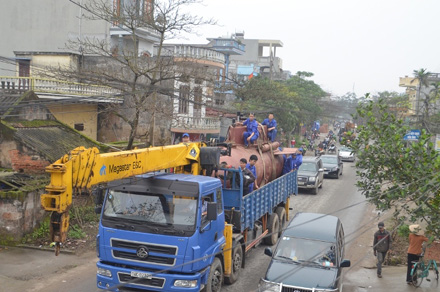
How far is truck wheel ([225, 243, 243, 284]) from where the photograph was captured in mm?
10242

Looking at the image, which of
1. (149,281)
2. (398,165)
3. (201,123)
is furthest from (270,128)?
(201,123)

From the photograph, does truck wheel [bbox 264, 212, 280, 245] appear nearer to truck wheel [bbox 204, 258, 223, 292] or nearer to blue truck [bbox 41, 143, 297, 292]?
blue truck [bbox 41, 143, 297, 292]

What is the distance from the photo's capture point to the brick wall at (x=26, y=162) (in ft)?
47.0

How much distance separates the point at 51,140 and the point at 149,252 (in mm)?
9047

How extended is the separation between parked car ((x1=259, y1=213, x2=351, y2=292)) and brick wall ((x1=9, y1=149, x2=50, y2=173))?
26.5 ft

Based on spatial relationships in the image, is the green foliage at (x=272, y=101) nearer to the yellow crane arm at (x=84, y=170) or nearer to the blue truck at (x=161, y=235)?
the blue truck at (x=161, y=235)

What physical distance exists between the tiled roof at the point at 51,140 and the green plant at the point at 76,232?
2.19 meters

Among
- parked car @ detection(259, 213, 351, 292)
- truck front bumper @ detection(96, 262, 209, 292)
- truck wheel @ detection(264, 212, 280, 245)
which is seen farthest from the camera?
truck wheel @ detection(264, 212, 280, 245)

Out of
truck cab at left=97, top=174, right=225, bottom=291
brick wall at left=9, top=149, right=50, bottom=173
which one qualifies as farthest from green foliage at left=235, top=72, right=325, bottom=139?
truck cab at left=97, top=174, right=225, bottom=291

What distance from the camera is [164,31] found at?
53.7 feet

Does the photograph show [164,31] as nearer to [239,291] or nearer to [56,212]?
[239,291]

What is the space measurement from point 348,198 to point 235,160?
12.0 m

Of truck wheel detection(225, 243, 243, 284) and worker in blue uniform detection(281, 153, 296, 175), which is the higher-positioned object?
worker in blue uniform detection(281, 153, 296, 175)

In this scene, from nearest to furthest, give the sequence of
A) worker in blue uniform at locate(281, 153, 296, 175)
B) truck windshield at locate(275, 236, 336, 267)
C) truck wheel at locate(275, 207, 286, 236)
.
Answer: truck windshield at locate(275, 236, 336, 267)
truck wheel at locate(275, 207, 286, 236)
worker in blue uniform at locate(281, 153, 296, 175)
